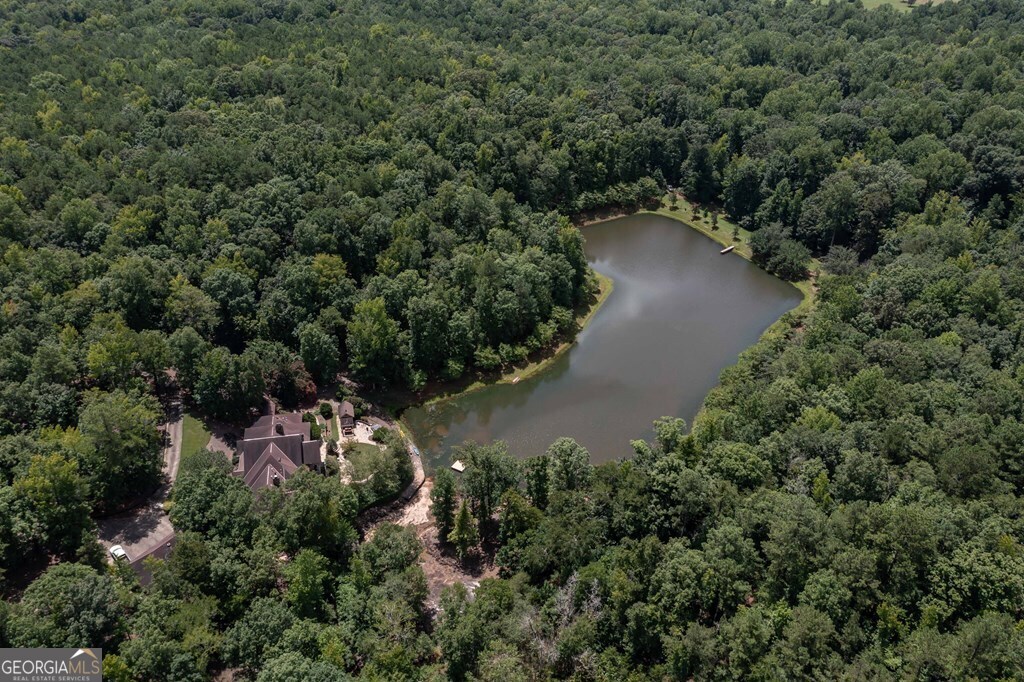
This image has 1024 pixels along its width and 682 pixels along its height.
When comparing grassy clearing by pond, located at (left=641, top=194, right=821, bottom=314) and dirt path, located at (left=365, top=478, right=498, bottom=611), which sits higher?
grassy clearing by pond, located at (left=641, top=194, right=821, bottom=314)

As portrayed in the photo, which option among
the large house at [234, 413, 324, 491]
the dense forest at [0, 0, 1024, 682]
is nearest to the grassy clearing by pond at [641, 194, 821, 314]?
the dense forest at [0, 0, 1024, 682]

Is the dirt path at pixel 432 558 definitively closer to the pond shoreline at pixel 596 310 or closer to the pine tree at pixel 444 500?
the pine tree at pixel 444 500

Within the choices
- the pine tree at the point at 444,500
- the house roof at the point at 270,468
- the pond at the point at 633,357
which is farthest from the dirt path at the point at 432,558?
the house roof at the point at 270,468

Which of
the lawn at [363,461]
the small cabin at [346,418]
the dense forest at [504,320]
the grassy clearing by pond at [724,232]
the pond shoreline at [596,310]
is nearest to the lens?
the dense forest at [504,320]

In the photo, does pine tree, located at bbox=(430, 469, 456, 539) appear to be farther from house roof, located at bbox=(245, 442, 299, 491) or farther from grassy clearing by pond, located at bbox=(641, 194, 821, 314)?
grassy clearing by pond, located at bbox=(641, 194, 821, 314)

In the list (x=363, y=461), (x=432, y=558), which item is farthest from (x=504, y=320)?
(x=432, y=558)

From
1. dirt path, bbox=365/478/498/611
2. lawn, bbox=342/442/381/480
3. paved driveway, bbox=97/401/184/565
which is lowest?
paved driveway, bbox=97/401/184/565

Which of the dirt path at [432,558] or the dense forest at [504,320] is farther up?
the dense forest at [504,320]

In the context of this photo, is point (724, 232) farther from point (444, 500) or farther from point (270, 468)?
point (270, 468)
